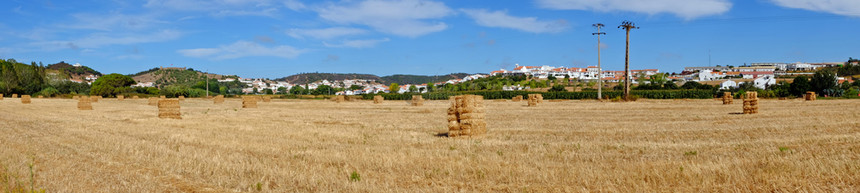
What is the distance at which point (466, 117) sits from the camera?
16969 mm

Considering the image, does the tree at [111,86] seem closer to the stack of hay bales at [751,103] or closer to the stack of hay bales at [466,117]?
the stack of hay bales at [751,103]

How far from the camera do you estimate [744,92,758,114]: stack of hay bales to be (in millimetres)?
29227

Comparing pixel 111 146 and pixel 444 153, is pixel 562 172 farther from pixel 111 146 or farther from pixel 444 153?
pixel 111 146

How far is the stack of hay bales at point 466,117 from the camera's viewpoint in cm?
1694

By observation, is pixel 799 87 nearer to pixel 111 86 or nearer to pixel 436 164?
pixel 436 164

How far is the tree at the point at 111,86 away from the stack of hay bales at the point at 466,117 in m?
103

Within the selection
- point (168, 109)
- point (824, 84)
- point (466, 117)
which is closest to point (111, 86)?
point (168, 109)

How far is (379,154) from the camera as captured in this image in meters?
11.5

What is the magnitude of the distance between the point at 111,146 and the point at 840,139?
15155mm

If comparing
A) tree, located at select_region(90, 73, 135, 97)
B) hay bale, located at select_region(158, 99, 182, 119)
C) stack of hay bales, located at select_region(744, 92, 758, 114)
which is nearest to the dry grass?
hay bale, located at select_region(158, 99, 182, 119)

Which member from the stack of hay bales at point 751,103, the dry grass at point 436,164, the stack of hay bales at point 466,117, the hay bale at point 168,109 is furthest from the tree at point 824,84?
the hay bale at point 168,109

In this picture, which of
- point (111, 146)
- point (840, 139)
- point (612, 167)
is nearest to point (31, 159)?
point (111, 146)

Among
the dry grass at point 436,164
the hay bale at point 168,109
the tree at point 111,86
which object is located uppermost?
the tree at point 111,86

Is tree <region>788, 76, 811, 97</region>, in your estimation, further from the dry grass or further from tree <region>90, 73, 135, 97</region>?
tree <region>90, 73, 135, 97</region>
